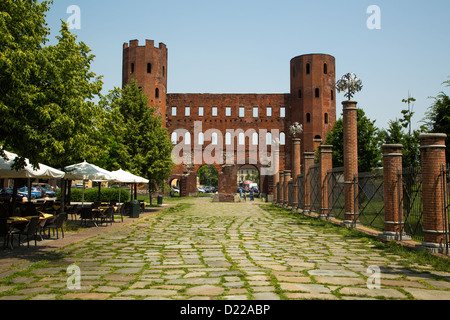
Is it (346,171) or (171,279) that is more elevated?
(346,171)

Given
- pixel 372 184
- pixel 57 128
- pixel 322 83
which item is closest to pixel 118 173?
pixel 57 128

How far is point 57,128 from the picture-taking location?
25.5ft

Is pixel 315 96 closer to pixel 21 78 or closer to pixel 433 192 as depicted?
pixel 433 192

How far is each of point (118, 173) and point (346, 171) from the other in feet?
31.5

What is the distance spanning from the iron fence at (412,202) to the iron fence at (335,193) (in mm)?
5275

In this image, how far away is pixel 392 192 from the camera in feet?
32.4

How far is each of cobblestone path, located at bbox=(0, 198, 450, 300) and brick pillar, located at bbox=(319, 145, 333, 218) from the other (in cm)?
653

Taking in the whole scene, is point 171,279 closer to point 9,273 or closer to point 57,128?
point 9,273

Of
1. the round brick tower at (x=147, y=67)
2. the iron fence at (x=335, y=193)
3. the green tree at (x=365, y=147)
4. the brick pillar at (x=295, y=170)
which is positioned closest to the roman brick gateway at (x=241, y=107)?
the round brick tower at (x=147, y=67)

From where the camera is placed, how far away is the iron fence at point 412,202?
899 cm

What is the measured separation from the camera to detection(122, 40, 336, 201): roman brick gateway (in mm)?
45250

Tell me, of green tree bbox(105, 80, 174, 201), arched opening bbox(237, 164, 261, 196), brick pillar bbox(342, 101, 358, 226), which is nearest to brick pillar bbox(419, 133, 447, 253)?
brick pillar bbox(342, 101, 358, 226)

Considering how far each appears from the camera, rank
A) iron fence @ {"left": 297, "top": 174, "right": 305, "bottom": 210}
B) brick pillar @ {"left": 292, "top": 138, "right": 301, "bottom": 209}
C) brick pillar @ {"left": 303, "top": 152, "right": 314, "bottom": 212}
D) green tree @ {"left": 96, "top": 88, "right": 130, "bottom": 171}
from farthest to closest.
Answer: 1. brick pillar @ {"left": 292, "top": 138, "right": 301, "bottom": 209}
2. iron fence @ {"left": 297, "top": 174, "right": 305, "bottom": 210}
3. brick pillar @ {"left": 303, "top": 152, "right": 314, "bottom": 212}
4. green tree @ {"left": 96, "top": 88, "right": 130, "bottom": 171}

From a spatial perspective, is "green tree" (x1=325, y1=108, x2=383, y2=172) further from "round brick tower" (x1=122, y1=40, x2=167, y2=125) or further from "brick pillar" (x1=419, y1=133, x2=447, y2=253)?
"brick pillar" (x1=419, y1=133, x2=447, y2=253)
